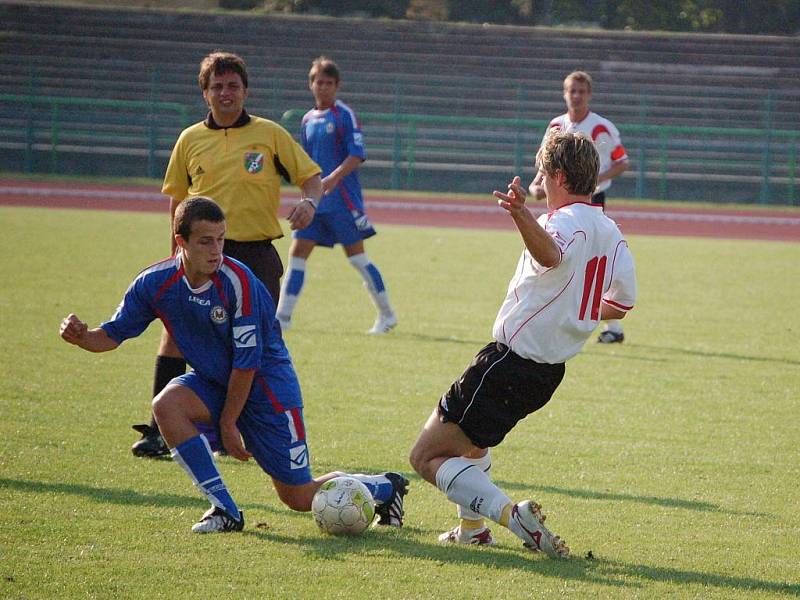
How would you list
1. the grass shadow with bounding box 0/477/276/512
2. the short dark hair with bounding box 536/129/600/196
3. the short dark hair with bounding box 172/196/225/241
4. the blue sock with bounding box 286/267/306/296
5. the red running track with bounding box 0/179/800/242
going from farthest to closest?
the red running track with bounding box 0/179/800/242
the blue sock with bounding box 286/267/306/296
the grass shadow with bounding box 0/477/276/512
the short dark hair with bounding box 172/196/225/241
the short dark hair with bounding box 536/129/600/196

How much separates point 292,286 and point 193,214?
540 cm

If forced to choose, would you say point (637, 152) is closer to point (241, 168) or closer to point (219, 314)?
point (241, 168)

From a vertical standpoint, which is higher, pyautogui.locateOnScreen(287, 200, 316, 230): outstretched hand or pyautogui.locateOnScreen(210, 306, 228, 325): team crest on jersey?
pyautogui.locateOnScreen(287, 200, 316, 230): outstretched hand

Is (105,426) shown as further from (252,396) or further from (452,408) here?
A: (452,408)

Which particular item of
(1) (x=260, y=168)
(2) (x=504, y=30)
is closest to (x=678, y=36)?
(2) (x=504, y=30)

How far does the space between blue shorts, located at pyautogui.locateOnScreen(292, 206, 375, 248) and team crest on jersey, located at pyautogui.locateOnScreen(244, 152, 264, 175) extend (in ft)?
12.3

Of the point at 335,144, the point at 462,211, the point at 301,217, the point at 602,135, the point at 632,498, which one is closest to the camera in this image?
the point at 632,498

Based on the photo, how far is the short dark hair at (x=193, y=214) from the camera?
446cm

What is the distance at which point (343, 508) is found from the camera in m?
4.57

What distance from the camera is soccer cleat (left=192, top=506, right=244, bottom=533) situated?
4559 millimetres

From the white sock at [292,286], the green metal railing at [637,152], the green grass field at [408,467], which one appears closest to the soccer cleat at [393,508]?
the green grass field at [408,467]

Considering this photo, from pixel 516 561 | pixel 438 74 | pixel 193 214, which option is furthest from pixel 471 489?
pixel 438 74

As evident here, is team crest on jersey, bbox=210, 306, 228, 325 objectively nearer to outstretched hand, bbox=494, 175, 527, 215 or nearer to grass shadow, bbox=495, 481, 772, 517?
outstretched hand, bbox=494, 175, 527, 215

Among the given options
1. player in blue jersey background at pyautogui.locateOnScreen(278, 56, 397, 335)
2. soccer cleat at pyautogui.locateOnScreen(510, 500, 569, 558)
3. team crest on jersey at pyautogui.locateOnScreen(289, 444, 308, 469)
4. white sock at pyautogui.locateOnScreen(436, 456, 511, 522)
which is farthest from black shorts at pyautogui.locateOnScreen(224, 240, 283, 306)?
player in blue jersey background at pyautogui.locateOnScreen(278, 56, 397, 335)
